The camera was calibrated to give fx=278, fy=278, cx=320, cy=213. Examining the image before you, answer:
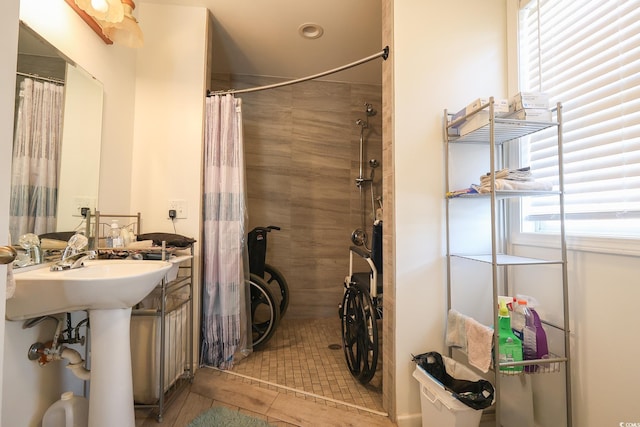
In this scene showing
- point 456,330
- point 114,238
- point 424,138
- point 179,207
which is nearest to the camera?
point 456,330

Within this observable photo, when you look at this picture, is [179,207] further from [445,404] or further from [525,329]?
[525,329]

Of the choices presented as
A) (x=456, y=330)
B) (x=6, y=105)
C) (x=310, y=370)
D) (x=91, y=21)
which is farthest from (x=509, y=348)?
(x=91, y=21)

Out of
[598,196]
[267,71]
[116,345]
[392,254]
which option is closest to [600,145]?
[598,196]

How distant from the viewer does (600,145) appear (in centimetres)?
113

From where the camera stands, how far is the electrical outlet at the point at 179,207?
190 cm

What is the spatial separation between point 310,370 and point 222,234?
3.75 ft

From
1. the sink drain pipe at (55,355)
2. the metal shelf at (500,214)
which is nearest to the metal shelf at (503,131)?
the metal shelf at (500,214)

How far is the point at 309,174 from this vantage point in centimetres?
299

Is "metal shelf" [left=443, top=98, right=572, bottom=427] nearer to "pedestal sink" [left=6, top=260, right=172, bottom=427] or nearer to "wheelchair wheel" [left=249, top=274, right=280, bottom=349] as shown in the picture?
"wheelchair wheel" [left=249, top=274, right=280, bottom=349]

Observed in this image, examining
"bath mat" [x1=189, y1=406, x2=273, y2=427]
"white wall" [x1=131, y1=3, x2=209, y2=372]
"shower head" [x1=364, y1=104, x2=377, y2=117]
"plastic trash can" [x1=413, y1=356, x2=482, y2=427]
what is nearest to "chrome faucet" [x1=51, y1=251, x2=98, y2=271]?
"white wall" [x1=131, y1=3, x2=209, y2=372]

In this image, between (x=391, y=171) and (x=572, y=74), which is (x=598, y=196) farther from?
(x=391, y=171)

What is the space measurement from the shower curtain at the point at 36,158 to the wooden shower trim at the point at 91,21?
0.45 metres

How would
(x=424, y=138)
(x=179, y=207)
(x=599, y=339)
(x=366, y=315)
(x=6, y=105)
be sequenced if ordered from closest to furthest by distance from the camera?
→ (x=6, y=105) < (x=599, y=339) < (x=424, y=138) < (x=366, y=315) < (x=179, y=207)

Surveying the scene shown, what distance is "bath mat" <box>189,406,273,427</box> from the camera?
54.9 inches
